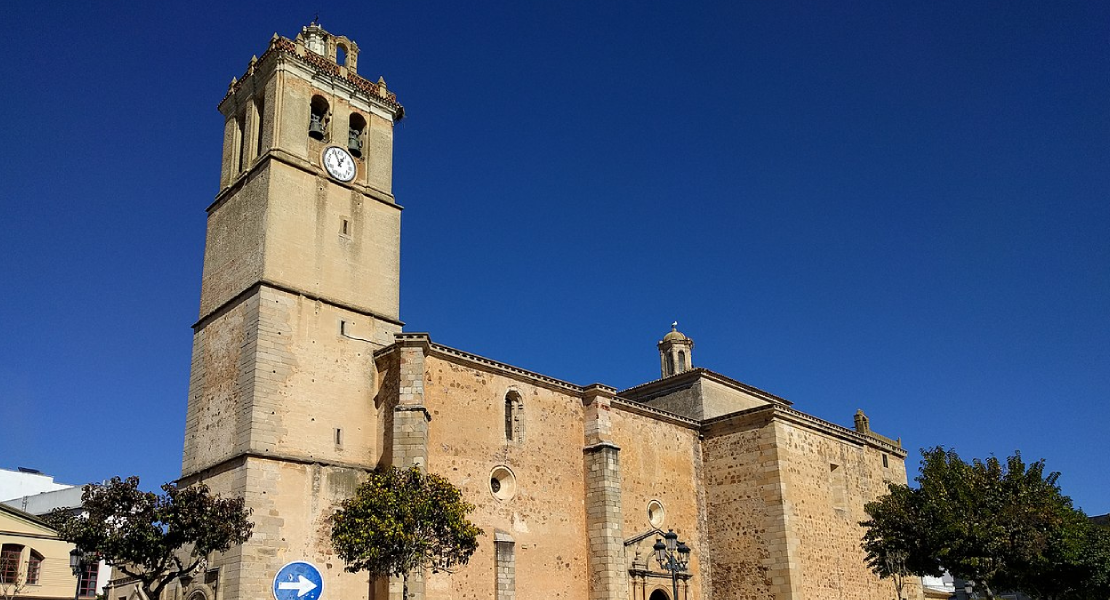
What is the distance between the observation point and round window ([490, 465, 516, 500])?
2420cm

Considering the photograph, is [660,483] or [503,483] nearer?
[503,483]

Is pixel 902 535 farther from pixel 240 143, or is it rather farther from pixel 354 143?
pixel 240 143

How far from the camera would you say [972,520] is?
25141 mm

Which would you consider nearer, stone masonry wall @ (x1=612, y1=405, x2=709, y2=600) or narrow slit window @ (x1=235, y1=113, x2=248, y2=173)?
narrow slit window @ (x1=235, y1=113, x2=248, y2=173)

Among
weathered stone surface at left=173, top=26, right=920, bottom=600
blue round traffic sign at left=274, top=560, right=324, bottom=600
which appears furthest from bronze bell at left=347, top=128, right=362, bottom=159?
blue round traffic sign at left=274, top=560, right=324, bottom=600

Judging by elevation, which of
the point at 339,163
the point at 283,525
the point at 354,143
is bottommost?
the point at 283,525

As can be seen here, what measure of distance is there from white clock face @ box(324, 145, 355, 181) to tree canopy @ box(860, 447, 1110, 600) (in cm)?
1908

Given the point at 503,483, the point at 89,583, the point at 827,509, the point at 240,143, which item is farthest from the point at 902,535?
the point at 89,583

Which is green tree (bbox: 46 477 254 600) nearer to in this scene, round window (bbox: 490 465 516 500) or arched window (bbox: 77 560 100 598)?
round window (bbox: 490 465 516 500)

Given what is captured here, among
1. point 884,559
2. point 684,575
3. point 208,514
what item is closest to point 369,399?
point 208,514

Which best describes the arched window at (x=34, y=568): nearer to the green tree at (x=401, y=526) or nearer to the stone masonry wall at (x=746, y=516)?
the green tree at (x=401, y=526)

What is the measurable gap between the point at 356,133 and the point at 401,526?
44.3 ft

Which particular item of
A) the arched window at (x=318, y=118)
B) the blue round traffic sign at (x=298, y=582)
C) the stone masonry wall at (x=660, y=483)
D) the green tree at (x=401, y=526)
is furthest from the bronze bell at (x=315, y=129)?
the stone masonry wall at (x=660, y=483)

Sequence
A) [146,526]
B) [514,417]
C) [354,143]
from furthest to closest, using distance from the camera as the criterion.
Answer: [354,143] < [514,417] < [146,526]
